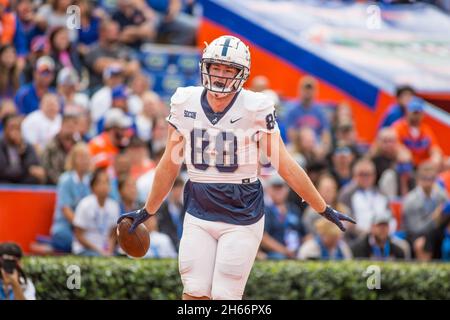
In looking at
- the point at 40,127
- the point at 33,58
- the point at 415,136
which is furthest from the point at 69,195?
the point at 415,136

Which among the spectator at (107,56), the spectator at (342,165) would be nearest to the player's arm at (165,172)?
the spectator at (342,165)

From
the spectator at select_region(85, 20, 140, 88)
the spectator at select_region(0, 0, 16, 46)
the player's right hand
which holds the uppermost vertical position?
the spectator at select_region(0, 0, 16, 46)

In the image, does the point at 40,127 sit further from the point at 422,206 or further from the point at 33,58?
the point at 422,206

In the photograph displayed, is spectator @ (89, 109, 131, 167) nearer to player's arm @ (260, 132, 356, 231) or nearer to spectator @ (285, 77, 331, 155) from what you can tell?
spectator @ (285, 77, 331, 155)

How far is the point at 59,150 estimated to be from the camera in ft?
40.9

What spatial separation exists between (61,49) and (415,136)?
182 inches

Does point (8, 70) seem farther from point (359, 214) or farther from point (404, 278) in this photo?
point (404, 278)

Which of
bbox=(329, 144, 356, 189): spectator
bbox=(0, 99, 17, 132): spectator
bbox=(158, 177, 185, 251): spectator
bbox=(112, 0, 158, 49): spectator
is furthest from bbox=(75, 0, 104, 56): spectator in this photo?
bbox=(158, 177, 185, 251): spectator

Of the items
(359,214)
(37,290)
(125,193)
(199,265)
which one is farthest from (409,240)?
(199,265)

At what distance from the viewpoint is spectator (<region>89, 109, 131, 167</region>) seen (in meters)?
12.8

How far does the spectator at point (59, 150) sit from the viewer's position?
12469mm

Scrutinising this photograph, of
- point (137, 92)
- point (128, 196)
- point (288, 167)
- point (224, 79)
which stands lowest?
point (128, 196)

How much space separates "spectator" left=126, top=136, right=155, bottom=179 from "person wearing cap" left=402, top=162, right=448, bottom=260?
301cm

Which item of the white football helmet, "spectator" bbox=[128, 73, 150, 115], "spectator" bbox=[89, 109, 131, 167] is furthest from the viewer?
"spectator" bbox=[128, 73, 150, 115]
